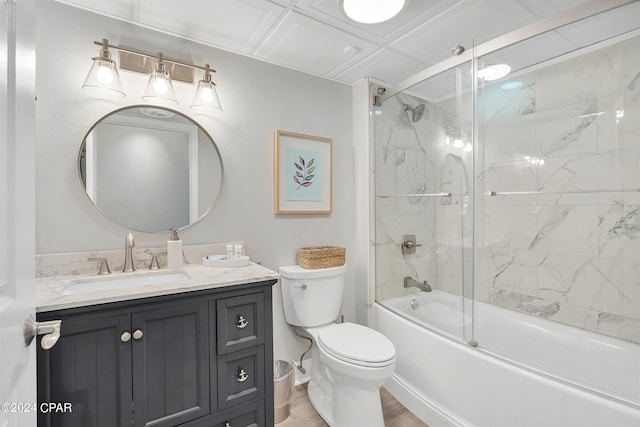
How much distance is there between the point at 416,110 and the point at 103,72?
190cm

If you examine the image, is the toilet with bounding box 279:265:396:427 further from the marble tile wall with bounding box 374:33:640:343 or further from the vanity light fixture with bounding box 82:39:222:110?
the vanity light fixture with bounding box 82:39:222:110

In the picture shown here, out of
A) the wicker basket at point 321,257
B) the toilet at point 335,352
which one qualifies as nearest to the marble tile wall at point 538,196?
the wicker basket at point 321,257

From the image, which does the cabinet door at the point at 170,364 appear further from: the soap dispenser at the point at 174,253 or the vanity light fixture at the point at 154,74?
the vanity light fixture at the point at 154,74

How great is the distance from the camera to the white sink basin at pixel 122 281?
1347mm

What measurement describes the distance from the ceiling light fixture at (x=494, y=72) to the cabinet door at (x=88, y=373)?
2140mm

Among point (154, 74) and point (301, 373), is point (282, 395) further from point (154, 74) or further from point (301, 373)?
point (154, 74)

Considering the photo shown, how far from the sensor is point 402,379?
1933 mm

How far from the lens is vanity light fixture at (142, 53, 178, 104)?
5.23 feet

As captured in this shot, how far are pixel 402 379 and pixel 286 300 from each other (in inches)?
35.5

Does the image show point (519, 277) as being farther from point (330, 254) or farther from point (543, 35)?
point (543, 35)

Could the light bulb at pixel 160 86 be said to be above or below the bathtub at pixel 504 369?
above

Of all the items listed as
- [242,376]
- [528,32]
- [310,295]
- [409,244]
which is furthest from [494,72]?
[242,376]

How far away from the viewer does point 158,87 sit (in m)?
1.60

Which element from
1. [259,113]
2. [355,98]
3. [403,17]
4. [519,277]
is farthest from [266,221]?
[519,277]
